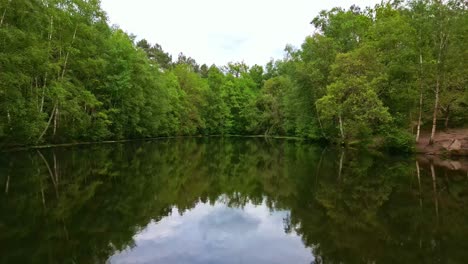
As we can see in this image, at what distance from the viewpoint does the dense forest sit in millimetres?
24656

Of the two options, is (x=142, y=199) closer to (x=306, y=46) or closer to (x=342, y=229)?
(x=342, y=229)

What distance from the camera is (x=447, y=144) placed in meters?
26.1

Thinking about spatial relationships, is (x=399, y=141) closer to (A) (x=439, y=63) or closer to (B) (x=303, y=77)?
(A) (x=439, y=63)

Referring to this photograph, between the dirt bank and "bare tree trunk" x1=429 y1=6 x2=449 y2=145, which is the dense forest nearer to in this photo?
"bare tree trunk" x1=429 y1=6 x2=449 y2=145

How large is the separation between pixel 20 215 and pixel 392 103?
32.5 meters

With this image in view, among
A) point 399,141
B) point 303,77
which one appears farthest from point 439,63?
point 303,77

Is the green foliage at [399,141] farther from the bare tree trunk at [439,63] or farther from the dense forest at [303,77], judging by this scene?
the bare tree trunk at [439,63]

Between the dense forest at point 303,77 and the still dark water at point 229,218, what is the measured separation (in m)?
11.0

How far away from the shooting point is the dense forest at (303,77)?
80.9 feet

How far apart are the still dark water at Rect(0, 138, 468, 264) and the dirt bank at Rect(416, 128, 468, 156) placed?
9920mm

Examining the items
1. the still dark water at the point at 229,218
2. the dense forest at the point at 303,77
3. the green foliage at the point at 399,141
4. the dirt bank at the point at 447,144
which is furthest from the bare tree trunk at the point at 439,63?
the still dark water at the point at 229,218

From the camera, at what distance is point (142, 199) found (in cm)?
1129

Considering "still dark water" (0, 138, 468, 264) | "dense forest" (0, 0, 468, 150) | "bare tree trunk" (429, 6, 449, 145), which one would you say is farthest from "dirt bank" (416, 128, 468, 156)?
"still dark water" (0, 138, 468, 264)

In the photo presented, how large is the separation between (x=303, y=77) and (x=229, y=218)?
35.1 m
